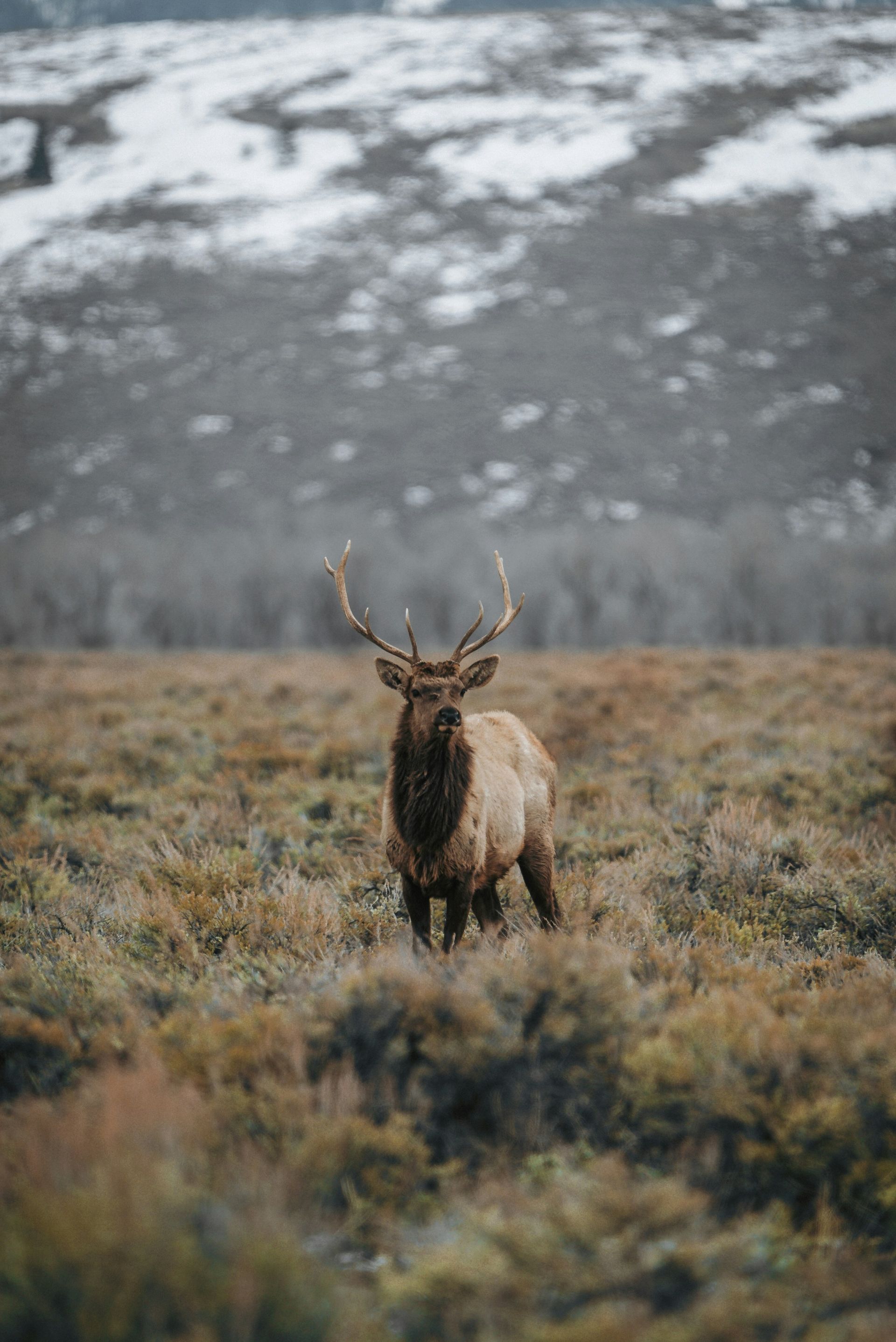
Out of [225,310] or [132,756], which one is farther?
[225,310]

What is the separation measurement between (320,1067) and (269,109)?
230958mm

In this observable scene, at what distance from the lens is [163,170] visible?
158500 millimetres

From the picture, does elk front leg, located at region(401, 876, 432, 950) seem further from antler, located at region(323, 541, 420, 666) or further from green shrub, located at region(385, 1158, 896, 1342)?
green shrub, located at region(385, 1158, 896, 1342)

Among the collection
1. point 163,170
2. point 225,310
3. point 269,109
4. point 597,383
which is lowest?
point 597,383

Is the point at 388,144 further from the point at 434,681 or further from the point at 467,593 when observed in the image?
the point at 434,681

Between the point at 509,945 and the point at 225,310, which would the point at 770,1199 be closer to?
the point at 509,945

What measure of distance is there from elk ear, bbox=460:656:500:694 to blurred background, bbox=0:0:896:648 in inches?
1540

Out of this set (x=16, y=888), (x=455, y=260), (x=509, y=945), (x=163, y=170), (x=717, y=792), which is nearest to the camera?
(x=509, y=945)

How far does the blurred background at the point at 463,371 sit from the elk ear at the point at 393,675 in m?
39.3

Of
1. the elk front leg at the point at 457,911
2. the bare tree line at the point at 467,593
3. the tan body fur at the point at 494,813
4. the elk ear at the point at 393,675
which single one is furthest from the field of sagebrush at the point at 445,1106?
the bare tree line at the point at 467,593

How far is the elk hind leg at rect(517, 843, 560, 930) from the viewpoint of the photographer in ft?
18.2

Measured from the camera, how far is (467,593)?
49.4 meters

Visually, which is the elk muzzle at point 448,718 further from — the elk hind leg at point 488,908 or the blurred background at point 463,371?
the blurred background at point 463,371

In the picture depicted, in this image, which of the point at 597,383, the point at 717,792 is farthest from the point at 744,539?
the point at 597,383
